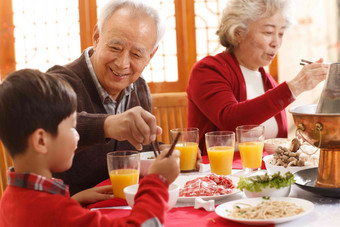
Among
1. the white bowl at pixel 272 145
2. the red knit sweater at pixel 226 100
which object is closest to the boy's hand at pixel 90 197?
the white bowl at pixel 272 145

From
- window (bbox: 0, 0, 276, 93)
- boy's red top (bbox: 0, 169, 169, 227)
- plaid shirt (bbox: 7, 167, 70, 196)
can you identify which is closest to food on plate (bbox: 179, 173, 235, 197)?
boy's red top (bbox: 0, 169, 169, 227)

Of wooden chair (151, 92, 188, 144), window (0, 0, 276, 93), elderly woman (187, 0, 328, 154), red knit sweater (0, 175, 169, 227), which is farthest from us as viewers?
window (0, 0, 276, 93)

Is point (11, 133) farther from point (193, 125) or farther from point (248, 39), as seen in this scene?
point (248, 39)

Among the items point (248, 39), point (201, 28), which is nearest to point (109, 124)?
point (248, 39)

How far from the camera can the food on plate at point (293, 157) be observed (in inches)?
62.0

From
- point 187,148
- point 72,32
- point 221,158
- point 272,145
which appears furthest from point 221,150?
point 72,32

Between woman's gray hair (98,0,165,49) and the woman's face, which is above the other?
woman's gray hair (98,0,165,49)

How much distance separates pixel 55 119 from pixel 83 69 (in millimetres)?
987

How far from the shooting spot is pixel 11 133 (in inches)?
40.3

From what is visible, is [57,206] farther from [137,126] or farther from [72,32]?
[72,32]

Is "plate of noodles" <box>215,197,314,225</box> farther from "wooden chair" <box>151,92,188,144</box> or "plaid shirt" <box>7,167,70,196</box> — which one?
"wooden chair" <box>151,92,188,144</box>

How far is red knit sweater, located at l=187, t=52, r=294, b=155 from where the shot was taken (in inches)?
90.6

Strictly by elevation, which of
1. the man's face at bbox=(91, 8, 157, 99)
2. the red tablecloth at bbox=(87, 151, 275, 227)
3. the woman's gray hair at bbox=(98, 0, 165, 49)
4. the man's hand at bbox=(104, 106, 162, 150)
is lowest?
the red tablecloth at bbox=(87, 151, 275, 227)

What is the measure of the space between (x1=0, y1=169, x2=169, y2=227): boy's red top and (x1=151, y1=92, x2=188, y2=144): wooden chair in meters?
2.18
